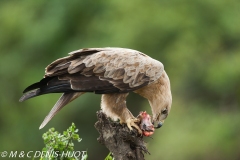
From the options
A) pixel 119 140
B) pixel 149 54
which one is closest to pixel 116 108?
pixel 119 140

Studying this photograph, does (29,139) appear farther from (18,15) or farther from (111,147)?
(111,147)

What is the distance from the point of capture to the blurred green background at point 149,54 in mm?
18484

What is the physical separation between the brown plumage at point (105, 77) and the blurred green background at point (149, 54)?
345 inches

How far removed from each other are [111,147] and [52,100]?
13111 millimetres

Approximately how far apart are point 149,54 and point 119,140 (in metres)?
12.7

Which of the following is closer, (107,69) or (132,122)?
(132,122)

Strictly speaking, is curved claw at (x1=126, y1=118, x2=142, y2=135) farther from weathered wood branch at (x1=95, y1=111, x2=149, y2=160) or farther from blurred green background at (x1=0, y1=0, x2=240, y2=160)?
blurred green background at (x1=0, y1=0, x2=240, y2=160)

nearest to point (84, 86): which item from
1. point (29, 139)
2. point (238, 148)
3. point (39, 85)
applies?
point (39, 85)

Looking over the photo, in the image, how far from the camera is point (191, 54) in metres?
20.8

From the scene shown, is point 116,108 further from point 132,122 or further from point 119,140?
point 119,140

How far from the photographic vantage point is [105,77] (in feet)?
30.7

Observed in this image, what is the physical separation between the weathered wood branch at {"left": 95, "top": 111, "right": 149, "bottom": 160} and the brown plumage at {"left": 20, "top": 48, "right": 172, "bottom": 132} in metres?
0.44

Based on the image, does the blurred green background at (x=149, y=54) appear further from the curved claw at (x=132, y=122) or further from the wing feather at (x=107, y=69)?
the curved claw at (x=132, y=122)

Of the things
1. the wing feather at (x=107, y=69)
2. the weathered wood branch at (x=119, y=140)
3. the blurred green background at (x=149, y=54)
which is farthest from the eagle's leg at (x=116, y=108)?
the blurred green background at (x=149, y=54)
